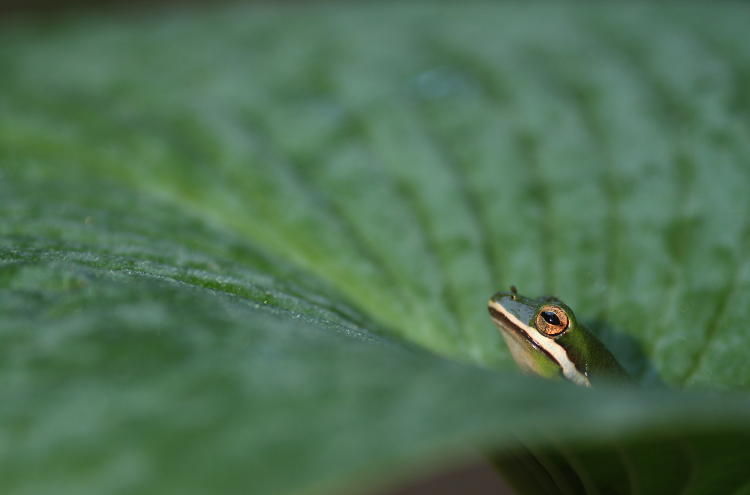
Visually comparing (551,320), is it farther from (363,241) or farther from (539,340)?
(363,241)

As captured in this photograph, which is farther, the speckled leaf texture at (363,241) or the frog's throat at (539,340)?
the frog's throat at (539,340)

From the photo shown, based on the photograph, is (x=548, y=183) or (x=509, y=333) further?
(x=548, y=183)

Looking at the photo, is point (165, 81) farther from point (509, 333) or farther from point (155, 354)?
point (155, 354)

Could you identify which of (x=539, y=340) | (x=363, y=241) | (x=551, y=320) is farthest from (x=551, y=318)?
(x=363, y=241)

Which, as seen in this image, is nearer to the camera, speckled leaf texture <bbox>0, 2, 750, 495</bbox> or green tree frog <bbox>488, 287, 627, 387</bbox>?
speckled leaf texture <bbox>0, 2, 750, 495</bbox>

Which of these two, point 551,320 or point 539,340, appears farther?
point 539,340

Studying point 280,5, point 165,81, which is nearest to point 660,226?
point 165,81
